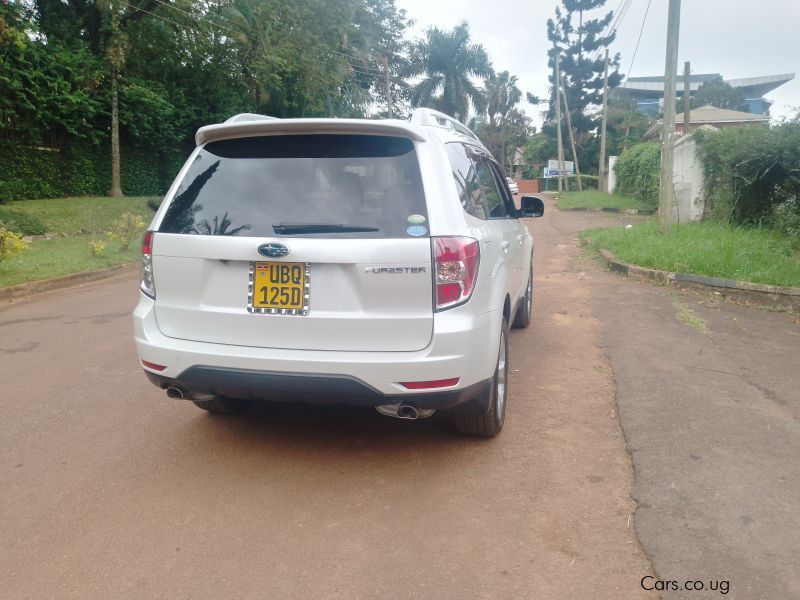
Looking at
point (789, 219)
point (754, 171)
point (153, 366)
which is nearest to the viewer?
point (153, 366)

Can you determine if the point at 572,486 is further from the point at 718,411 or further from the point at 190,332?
the point at 190,332

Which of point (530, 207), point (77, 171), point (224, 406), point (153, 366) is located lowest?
point (224, 406)

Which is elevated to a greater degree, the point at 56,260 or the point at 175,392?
the point at 56,260

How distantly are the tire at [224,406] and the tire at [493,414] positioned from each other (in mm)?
1446

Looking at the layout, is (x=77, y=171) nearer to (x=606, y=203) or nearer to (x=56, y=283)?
(x=56, y=283)

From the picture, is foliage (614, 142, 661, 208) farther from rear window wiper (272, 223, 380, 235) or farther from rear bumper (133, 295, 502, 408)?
rear window wiper (272, 223, 380, 235)

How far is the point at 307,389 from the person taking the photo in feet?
10.1

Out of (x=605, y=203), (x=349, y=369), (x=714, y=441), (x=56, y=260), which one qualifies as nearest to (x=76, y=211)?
(x=56, y=260)

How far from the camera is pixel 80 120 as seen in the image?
20.6 metres

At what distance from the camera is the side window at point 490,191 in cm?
436

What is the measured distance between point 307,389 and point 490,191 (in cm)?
233

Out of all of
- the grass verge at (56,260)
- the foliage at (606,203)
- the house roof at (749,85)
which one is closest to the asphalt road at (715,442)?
the grass verge at (56,260)

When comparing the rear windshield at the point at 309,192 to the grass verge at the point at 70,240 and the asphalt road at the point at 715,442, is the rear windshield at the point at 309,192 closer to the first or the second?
the asphalt road at the point at 715,442

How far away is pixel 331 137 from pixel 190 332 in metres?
1.24
